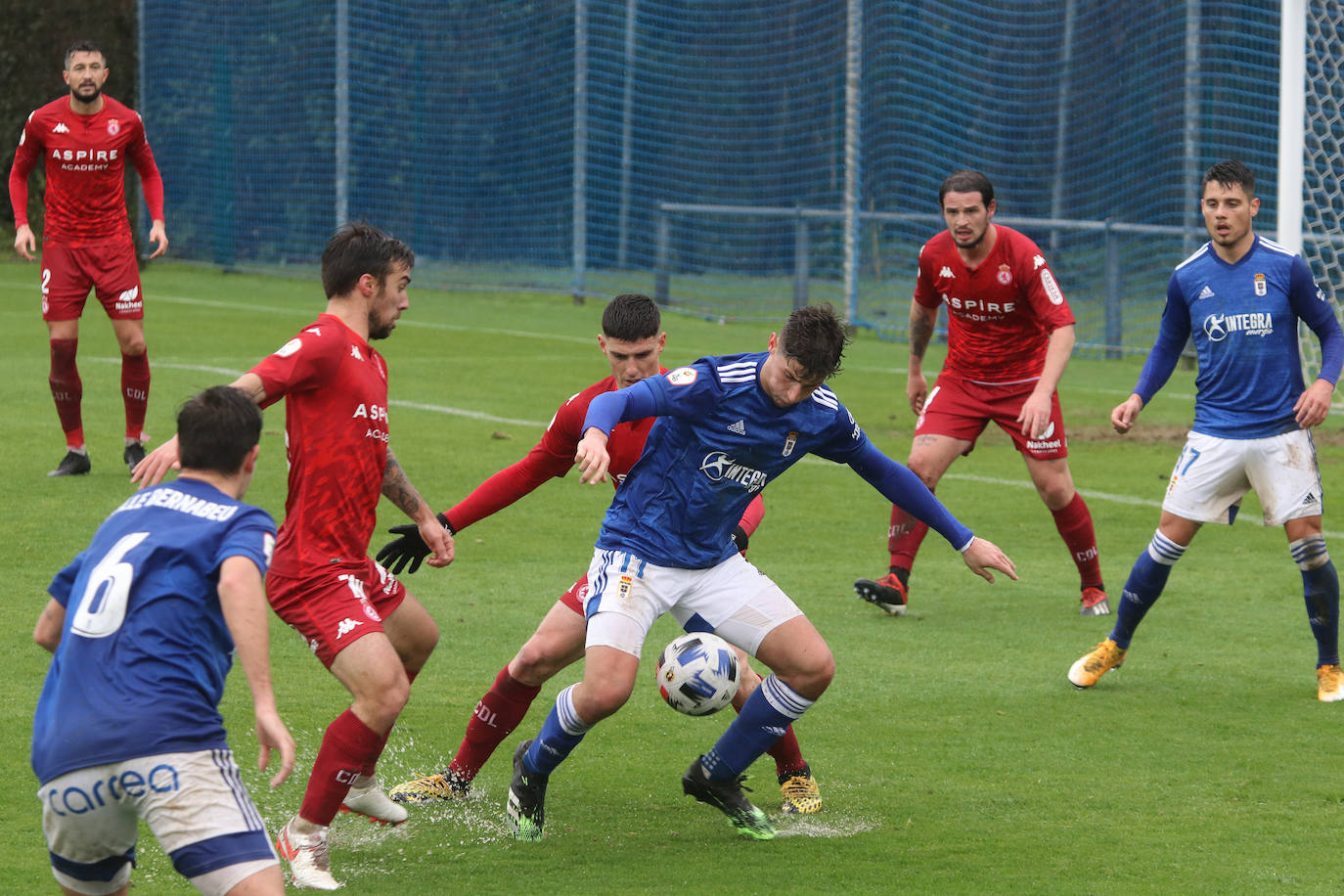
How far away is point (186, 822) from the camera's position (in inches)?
139

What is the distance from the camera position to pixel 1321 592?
6.79 m

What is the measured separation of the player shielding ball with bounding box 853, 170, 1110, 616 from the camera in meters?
8.16

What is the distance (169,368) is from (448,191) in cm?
991

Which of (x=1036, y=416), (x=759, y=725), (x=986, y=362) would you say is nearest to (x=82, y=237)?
(x=986, y=362)

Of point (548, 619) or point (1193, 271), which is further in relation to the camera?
point (1193, 271)

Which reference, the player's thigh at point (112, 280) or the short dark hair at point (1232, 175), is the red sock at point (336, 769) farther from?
the player's thigh at point (112, 280)

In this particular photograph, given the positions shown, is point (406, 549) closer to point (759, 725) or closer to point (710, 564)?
point (710, 564)

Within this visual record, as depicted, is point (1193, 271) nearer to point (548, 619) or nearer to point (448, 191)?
point (548, 619)

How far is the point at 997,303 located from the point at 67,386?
5614 mm

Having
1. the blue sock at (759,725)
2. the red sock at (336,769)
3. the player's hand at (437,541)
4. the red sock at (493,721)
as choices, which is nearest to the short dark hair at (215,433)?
the red sock at (336,769)

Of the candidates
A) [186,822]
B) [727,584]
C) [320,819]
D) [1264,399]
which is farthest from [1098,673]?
[186,822]

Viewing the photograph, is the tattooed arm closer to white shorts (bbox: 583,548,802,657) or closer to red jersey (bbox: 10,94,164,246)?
white shorts (bbox: 583,548,802,657)

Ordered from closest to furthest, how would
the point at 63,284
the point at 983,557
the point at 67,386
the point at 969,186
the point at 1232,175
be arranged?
the point at 983,557
the point at 1232,175
the point at 969,186
the point at 67,386
the point at 63,284

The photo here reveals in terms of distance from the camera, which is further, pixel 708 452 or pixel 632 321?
pixel 632 321
